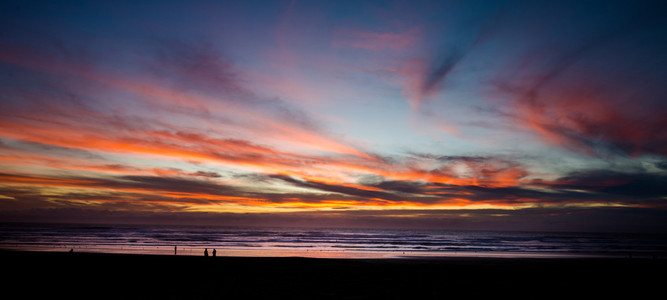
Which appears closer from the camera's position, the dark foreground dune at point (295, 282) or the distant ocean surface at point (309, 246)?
the dark foreground dune at point (295, 282)

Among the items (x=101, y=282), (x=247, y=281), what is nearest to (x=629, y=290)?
(x=247, y=281)

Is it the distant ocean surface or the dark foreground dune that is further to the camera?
the distant ocean surface

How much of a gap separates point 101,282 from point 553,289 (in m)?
22.0

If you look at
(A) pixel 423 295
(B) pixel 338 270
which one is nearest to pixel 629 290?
(A) pixel 423 295

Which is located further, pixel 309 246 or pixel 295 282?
pixel 309 246

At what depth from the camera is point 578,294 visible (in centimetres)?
1565

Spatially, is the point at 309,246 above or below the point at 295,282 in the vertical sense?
below

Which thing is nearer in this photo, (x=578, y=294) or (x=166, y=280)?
(x=578, y=294)

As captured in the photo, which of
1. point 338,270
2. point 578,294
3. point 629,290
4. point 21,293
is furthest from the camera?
point 338,270

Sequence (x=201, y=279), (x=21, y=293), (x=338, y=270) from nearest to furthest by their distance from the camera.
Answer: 1. (x=21, y=293)
2. (x=201, y=279)
3. (x=338, y=270)

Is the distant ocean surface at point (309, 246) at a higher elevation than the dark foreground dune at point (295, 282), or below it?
below

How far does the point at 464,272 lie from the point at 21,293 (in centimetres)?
2300

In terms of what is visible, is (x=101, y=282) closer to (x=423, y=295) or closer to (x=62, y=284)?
(x=62, y=284)

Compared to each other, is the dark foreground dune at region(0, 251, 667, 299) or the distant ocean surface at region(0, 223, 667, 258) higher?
the dark foreground dune at region(0, 251, 667, 299)
